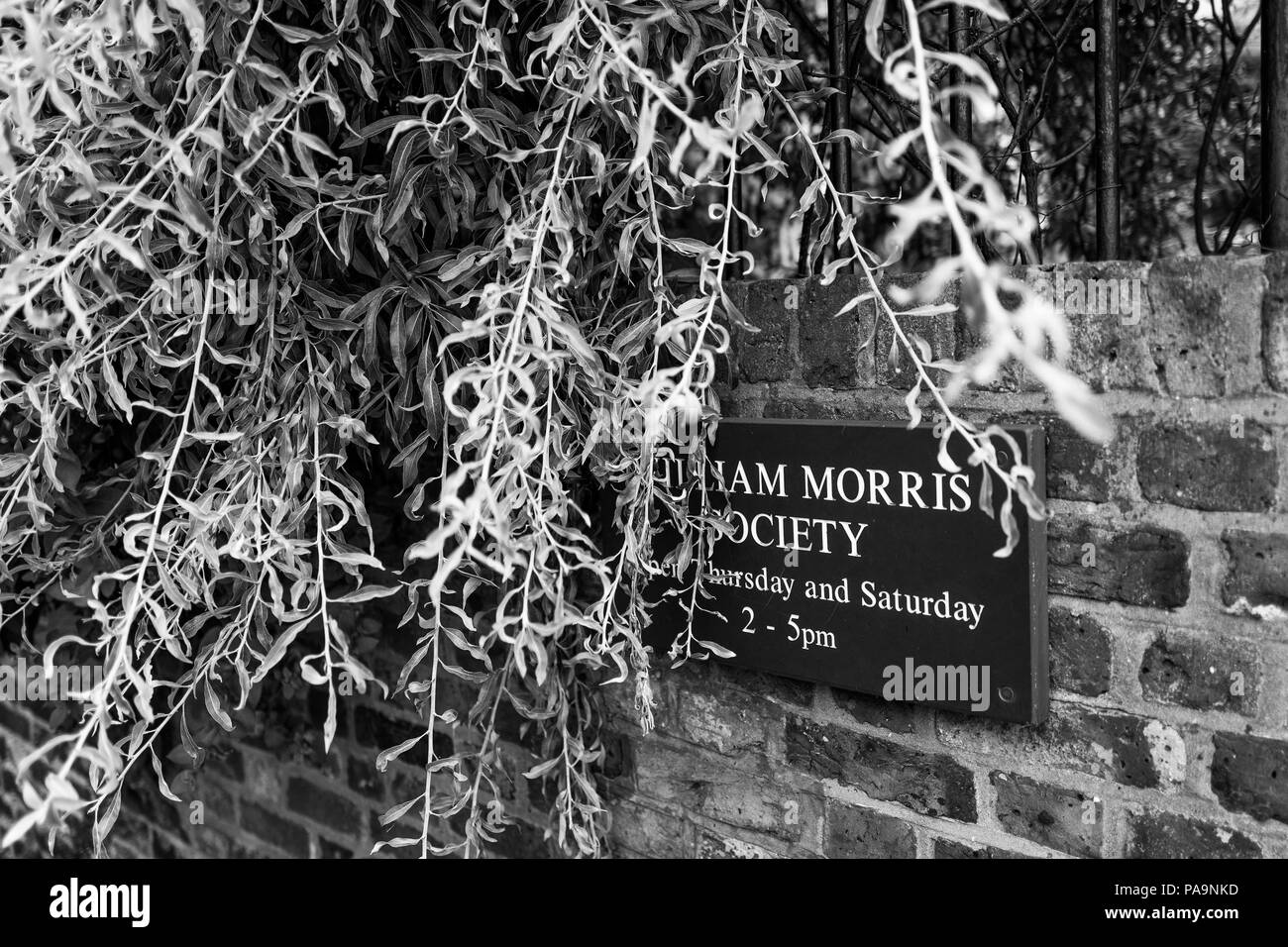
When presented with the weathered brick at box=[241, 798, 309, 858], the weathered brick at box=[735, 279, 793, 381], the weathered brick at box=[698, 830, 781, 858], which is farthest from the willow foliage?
the weathered brick at box=[241, 798, 309, 858]

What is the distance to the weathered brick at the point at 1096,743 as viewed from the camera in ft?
4.48

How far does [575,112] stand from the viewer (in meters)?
1.42

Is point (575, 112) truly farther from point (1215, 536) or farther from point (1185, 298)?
point (1215, 536)

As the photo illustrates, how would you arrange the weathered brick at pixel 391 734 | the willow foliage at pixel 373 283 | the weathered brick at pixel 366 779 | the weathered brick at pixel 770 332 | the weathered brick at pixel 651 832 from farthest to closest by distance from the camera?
the weathered brick at pixel 366 779
the weathered brick at pixel 391 734
the weathered brick at pixel 651 832
the weathered brick at pixel 770 332
the willow foliage at pixel 373 283

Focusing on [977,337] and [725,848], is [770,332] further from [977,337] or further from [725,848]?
[725,848]

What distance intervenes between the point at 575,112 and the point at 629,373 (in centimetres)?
41

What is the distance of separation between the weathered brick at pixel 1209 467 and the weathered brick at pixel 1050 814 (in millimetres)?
418

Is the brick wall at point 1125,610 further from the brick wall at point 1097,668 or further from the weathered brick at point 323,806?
the weathered brick at point 323,806

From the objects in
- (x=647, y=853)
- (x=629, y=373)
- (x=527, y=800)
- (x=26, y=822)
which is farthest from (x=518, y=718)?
(x=26, y=822)

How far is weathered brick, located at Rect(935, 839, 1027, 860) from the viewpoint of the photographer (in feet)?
5.03

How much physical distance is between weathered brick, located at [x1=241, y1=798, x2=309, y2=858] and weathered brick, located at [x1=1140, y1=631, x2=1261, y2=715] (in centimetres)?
195

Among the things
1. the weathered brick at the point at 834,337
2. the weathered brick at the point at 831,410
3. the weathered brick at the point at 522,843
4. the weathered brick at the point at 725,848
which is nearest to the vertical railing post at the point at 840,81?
the weathered brick at the point at 834,337
